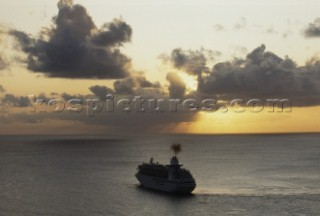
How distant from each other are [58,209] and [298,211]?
145 ft

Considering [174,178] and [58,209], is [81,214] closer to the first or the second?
[58,209]

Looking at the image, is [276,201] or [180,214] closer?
[180,214]

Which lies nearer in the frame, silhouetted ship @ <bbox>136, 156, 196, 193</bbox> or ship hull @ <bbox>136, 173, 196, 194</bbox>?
ship hull @ <bbox>136, 173, 196, 194</bbox>

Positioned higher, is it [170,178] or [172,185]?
[170,178]

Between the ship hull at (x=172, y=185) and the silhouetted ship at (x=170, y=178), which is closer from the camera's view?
the ship hull at (x=172, y=185)

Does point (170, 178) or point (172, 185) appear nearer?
point (172, 185)

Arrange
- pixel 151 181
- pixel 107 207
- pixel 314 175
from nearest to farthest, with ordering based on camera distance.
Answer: pixel 107 207 < pixel 151 181 < pixel 314 175

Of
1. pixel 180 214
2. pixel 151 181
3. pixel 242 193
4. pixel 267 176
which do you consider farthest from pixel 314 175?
pixel 180 214

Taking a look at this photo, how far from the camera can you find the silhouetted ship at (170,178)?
4291 inches

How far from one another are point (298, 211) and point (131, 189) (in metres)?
44.1

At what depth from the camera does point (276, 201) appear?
102500 mm

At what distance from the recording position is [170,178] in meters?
112

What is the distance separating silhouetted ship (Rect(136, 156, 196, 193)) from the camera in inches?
4291

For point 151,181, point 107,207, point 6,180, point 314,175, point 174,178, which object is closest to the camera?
point 107,207
